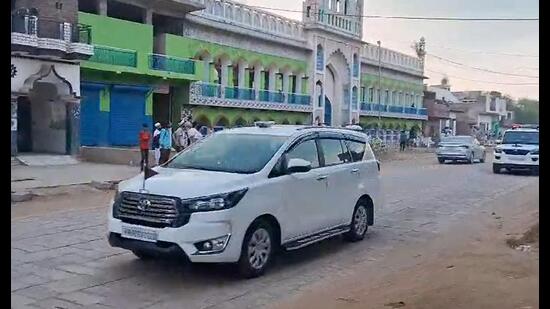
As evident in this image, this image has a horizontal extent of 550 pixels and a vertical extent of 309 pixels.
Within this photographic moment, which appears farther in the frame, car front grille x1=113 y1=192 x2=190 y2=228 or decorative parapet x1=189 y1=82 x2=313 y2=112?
decorative parapet x1=189 y1=82 x2=313 y2=112

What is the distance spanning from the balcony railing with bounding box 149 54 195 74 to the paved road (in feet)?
52.1

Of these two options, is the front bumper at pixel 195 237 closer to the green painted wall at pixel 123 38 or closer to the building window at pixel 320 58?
the green painted wall at pixel 123 38

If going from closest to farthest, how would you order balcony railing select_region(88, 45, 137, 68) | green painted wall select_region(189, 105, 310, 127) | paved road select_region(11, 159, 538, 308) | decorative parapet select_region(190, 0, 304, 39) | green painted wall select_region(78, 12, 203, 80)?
paved road select_region(11, 159, 538, 308) → balcony railing select_region(88, 45, 137, 68) → green painted wall select_region(78, 12, 203, 80) → decorative parapet select_region(190, 0, 304, 39) → green painted wall select_region(189, 105, 310, 127)

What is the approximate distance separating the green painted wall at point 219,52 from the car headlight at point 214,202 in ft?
73.9

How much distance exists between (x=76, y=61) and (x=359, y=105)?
26.6m

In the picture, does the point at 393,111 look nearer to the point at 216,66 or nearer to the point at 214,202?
the point at 216,66

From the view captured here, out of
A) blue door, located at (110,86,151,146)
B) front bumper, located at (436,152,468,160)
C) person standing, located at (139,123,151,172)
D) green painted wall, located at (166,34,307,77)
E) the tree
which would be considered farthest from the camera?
front bumper, located at (436,152,468,160)

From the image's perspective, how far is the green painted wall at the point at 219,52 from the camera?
28550 millimetres

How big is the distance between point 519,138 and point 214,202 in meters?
20.5

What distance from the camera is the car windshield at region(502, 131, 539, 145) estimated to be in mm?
23812

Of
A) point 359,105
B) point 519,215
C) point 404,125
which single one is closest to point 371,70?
point 359,105

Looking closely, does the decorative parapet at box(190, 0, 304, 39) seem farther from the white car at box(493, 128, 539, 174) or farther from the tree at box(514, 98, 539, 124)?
the white car at box(493, 128, 539, 174)

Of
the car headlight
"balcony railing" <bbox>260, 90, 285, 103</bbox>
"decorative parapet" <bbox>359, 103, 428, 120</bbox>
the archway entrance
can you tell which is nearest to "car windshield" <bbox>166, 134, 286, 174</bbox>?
the car headlight
